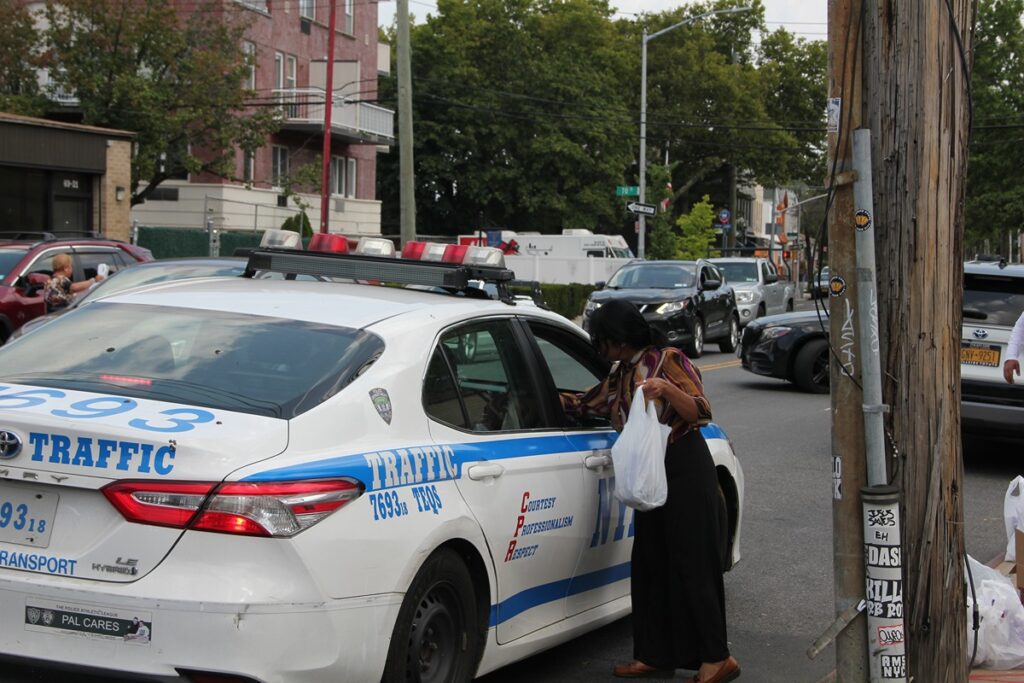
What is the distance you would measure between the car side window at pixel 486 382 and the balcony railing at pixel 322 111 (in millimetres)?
37479

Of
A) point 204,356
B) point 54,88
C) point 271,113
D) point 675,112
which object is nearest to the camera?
point 204,356

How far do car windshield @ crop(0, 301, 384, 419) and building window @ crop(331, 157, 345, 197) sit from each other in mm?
43471

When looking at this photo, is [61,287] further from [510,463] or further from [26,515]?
[26,515]

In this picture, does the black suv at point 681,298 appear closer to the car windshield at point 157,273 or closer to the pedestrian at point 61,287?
the pedestrian at point 61,287

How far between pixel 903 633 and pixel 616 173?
198ft

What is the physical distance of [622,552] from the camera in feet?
19.4

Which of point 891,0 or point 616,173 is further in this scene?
point 616,173

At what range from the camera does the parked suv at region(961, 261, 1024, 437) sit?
10922mm

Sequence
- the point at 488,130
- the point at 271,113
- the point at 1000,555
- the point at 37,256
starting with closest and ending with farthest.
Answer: the point at 1000,555 → the point at 37,256 → the point at 271,113 → the point at 488,130

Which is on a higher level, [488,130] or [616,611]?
[488,130]

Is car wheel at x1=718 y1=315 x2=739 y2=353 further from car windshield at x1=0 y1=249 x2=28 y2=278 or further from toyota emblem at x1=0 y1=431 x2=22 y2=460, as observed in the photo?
toyota emblem at x1=0 y1=431 x2=22 y2=460

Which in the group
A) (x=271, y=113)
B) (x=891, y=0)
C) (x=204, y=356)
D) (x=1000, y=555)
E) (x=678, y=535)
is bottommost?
(x=1000, y=555)

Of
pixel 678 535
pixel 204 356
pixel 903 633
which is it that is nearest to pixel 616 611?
pixel 678 535

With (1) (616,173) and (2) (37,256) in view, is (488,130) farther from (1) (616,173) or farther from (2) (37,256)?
(2) (37,256)
